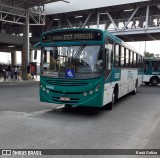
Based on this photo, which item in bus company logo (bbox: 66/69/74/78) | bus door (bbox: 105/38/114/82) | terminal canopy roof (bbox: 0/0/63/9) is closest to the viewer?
bus company logo (bbox: 66/69/74/78)

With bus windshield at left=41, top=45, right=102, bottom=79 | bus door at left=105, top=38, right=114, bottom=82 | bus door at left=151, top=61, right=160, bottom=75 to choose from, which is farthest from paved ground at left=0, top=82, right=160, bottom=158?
bus door at left=151, top=61, right=160, bottom=75

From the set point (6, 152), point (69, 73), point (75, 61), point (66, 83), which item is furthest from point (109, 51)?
point (6, 152)

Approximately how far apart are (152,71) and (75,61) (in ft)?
60.1

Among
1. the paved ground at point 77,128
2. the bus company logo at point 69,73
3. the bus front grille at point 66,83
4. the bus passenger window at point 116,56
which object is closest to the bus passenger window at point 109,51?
the bus passenger window at point 116,56

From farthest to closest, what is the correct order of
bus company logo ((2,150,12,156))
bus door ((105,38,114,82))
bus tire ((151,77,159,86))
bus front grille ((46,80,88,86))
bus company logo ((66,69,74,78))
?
1. bus tire ((151,77,159,86))
2. bus door ((105,38,114,82))
3. bus company logo ((66,69,74,78))
4. bus front grille ((46,80,88,86))
5. bus company logo ((2,150,12,156))

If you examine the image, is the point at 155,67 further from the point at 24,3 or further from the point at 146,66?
the point at 24,3

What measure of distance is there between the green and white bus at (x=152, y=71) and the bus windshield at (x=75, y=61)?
58.8 ft

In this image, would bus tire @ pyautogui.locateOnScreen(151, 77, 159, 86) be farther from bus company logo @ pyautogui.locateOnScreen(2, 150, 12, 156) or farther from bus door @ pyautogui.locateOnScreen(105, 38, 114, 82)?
bus company logo @ pyautogui.locateOnScreen(2, 150, 12, 156)

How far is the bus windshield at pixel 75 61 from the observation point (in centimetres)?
826

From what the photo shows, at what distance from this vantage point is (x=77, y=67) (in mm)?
8375

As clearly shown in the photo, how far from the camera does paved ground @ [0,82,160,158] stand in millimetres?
5484

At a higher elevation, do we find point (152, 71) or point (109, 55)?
point (109, 55)

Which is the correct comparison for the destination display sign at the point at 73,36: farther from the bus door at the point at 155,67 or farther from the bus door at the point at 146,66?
the bus door at the point at 155,67

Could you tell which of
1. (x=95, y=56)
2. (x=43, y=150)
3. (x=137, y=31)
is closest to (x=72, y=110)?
(x=95, y=56)
